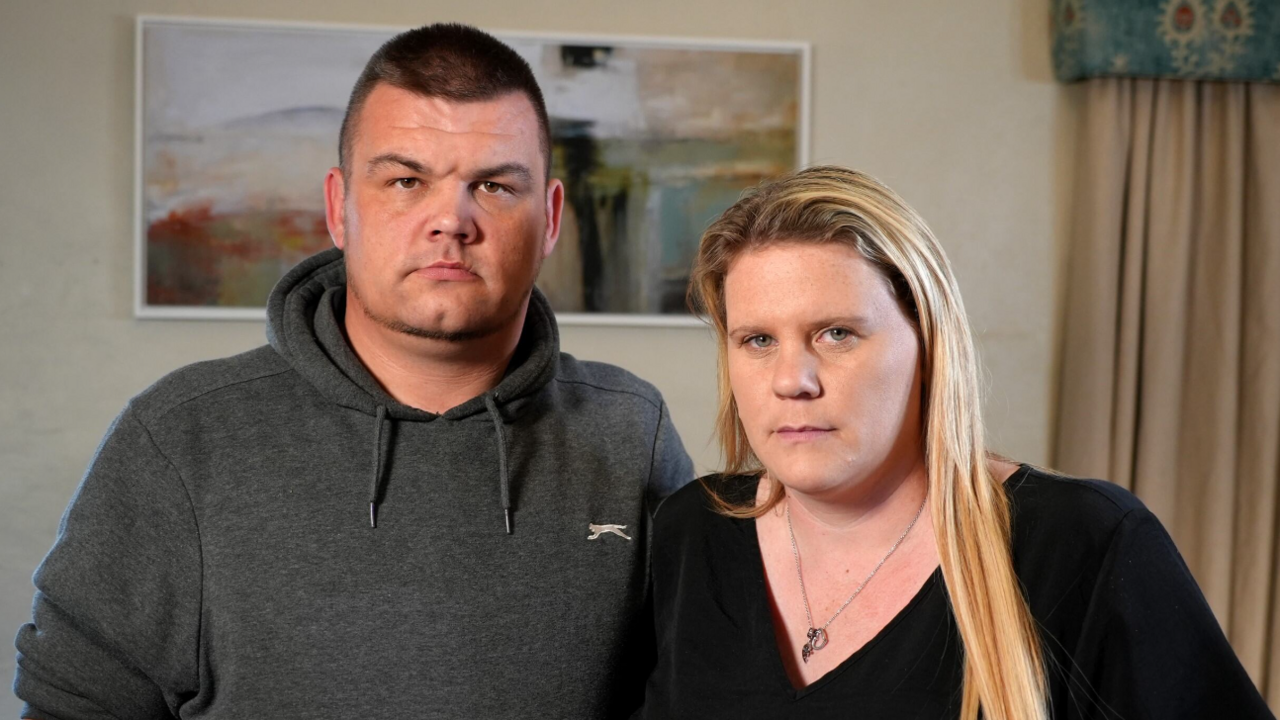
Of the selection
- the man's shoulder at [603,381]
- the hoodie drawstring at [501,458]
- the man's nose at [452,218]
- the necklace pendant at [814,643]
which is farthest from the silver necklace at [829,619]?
the man's nose at [452,218]

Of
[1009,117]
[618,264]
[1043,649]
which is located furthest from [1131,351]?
[1043,649]

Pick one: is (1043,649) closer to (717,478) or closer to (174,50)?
(717,478)

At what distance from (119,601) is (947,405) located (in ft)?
3.79

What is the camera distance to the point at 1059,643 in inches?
52.6

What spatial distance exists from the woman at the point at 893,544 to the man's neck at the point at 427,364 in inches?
16.5

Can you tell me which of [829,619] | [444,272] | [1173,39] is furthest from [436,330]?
[1173,39]

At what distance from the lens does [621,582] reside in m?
1.77

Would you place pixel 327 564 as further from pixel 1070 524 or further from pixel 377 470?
pixel 1070 524

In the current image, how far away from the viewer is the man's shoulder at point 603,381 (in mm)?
2000

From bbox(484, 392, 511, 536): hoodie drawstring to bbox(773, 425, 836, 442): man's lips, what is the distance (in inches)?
19.9

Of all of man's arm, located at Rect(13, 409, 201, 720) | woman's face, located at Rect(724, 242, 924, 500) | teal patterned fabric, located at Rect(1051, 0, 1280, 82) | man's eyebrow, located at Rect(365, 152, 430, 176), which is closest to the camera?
woman's face, located at Rect(724, 242, 924, 500)

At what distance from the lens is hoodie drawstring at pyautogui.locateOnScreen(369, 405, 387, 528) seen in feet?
5.60

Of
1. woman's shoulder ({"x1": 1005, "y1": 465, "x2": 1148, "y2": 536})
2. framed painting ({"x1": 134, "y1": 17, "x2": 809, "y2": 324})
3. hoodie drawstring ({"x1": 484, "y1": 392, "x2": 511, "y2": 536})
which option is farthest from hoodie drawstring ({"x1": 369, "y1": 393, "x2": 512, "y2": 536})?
framed painting ({"x1": 134, "y1": 17, "x2": 809, "y2": 324})

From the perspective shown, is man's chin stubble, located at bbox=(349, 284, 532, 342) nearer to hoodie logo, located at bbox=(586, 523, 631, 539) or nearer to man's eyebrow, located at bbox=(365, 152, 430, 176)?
man's eyebrow, located at bbox=(365, 152, 430, 176)
